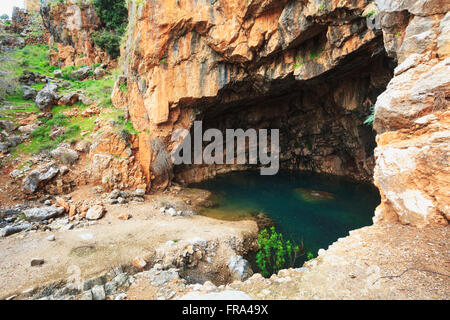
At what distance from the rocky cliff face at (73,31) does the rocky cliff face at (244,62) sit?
27.9ft

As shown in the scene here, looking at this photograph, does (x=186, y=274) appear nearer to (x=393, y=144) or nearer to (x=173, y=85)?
(x=393, y=144)

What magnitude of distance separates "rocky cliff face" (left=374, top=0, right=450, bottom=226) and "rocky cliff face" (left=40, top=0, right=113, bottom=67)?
21731 mm

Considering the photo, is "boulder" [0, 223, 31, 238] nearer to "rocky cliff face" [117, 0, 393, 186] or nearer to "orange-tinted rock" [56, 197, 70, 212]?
"orange-tinted rock" [56, 197, 70, 212]

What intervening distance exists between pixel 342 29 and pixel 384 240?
9401 mm

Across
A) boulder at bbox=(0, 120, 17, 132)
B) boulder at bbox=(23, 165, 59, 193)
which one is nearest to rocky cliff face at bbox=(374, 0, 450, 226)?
boulder at bbox=(23, 165, 59, 193)

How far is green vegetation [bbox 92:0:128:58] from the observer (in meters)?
16.9

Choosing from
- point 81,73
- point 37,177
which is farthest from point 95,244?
point 81,73

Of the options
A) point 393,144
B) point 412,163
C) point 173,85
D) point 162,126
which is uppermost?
point 173,85

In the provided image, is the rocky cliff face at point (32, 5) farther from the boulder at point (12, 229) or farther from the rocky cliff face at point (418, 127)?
the rocky cliff face at point (418, 127)

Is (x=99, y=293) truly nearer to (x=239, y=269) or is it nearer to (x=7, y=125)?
(x=239, y=269)

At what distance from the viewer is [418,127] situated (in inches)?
148

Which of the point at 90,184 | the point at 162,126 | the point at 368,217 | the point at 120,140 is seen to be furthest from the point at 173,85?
the point at 368,217

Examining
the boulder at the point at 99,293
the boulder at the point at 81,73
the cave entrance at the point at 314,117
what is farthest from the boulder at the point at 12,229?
the boulder at the point at 81,73

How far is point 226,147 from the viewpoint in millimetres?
20766
